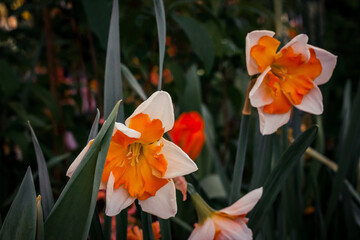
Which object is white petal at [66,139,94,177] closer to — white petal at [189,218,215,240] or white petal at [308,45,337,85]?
white petal at [189,218,215,240]

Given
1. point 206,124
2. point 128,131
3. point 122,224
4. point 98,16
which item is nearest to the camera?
point 128,131

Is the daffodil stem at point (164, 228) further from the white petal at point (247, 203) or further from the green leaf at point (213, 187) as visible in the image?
the green leaf at point (213, 187)

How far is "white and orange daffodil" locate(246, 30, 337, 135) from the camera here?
0.42 m

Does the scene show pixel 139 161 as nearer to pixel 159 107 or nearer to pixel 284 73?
pixel 159 107

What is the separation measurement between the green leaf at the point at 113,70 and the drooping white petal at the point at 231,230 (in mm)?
164

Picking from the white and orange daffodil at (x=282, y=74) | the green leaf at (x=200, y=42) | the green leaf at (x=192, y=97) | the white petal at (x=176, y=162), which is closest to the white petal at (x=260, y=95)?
the white and orange daffodil at (x=282, y=74)

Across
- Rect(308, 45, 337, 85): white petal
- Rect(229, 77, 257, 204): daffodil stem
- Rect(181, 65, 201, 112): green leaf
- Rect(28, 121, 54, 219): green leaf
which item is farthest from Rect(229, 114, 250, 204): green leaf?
Rect(181, 65, 201, 112): green leaf

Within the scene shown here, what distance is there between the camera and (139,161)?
1.30 feet

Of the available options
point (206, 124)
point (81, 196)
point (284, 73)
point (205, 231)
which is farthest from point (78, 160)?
point (206, 124)

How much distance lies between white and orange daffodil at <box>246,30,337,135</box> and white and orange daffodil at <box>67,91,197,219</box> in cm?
10

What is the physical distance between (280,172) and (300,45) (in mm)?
159

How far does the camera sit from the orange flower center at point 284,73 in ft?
1.40

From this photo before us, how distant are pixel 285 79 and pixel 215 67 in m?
0.50

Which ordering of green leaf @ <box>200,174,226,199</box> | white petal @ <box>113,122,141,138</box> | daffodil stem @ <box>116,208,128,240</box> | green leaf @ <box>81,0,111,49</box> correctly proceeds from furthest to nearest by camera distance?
green leaf @ <box>200,174,226,199</box> < green leaf @ <box>81,0,111,49</box> < daffodil stem @ <box>116,208,128,240</box> < white petal @ <box>113,122,141,138</box>
